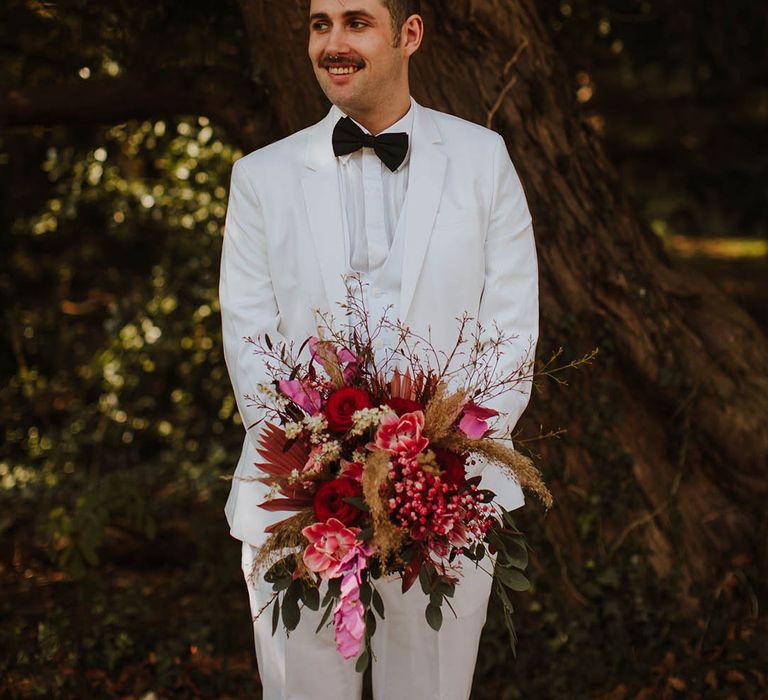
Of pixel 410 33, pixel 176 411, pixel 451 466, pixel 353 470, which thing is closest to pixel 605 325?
pixel 410 33

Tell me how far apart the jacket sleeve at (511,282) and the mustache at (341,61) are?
0.46 metres

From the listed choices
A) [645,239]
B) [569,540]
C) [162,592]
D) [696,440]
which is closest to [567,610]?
[569,540]

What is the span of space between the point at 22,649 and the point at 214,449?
1561 millimetres

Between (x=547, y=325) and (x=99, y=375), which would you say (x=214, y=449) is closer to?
(x=99, y=375)

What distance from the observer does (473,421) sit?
100 inches

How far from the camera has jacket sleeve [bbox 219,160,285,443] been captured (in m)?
2.95

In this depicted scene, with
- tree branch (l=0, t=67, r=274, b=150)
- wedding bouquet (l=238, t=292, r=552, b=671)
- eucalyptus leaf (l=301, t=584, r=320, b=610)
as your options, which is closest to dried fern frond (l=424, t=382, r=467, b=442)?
wedding bouquet (l=238, t=292, r=552, b=671)

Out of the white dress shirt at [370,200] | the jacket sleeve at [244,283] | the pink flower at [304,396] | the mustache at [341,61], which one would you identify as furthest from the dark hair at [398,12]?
the pink flower at [304,396]

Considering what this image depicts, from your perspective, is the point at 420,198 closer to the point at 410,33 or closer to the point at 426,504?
the point at 410,33

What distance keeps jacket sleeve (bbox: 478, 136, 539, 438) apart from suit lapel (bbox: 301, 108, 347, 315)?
0.40 metres

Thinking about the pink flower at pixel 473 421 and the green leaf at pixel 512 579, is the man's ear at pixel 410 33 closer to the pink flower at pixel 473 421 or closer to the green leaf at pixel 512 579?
the pink flower at pixel 473 421

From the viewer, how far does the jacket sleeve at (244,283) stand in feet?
9.67

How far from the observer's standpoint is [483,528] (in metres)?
2.51

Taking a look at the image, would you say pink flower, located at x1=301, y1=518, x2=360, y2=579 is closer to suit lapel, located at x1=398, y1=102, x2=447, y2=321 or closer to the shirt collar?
suit lapel, located at x1=398, y1=102, x2=447, y2=321
